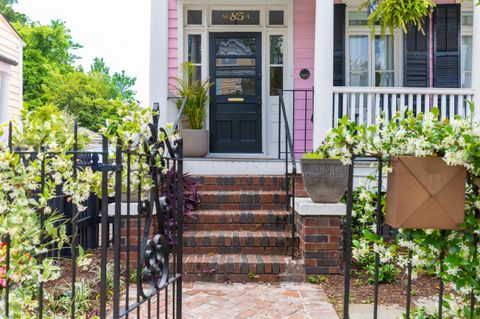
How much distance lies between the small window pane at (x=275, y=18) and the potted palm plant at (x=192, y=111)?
5.27 feet

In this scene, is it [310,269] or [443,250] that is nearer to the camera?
[443,250]

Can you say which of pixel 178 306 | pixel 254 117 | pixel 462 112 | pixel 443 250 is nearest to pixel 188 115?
pixel 254 117

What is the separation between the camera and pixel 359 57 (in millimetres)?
7016

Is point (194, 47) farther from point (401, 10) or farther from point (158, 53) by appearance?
point (401, 10)

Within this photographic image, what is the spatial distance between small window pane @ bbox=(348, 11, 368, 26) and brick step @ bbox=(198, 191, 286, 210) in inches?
138

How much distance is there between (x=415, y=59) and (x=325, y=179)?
11.8 feet

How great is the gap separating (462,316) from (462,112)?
15.8ft

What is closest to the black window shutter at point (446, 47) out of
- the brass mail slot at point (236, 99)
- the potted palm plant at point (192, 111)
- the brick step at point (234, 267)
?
the brass mail slot at point (236, 99)

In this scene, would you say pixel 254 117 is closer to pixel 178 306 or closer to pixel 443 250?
pixel 178 306

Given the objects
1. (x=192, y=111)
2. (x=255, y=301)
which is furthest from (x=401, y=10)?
(x=255, y=301)

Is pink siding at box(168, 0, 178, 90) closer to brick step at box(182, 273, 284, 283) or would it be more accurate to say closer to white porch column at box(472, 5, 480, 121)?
brick step at box(182, 273, 284, 283)

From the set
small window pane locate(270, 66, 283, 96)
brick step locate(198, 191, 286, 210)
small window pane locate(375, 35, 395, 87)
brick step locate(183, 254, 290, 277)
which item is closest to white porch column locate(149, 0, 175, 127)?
brick step locate(198, 191, 286, 210)

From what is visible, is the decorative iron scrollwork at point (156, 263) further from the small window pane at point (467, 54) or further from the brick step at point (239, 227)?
the small window pane at point (467, 54)

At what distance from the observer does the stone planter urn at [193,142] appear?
6512mm
